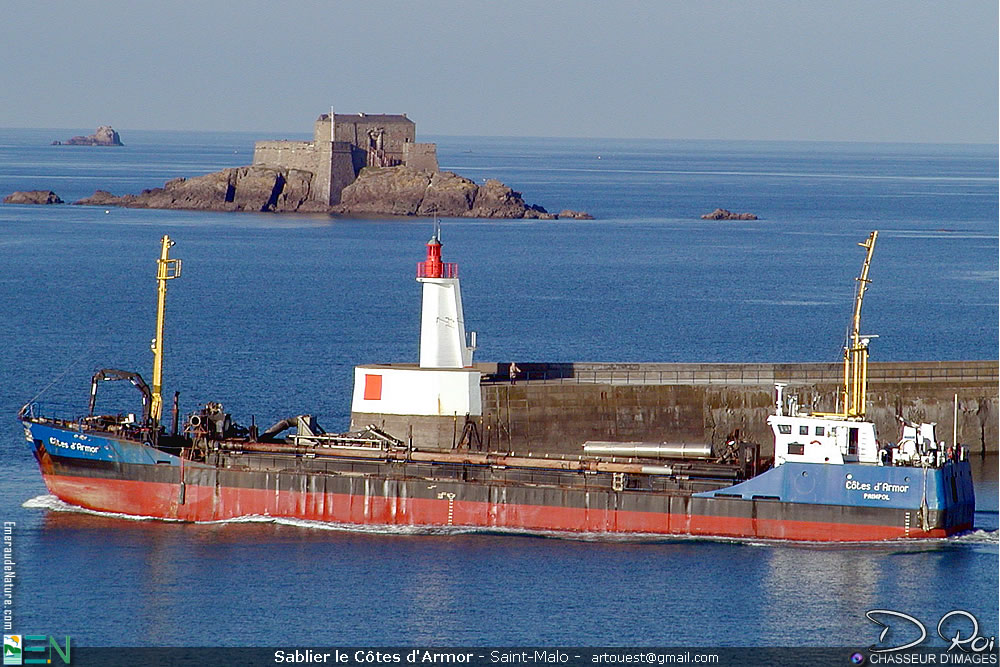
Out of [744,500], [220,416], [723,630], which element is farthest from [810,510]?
[220,416]

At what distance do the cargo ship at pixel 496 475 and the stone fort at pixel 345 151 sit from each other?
128882mm

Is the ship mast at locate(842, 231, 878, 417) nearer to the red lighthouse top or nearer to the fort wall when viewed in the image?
the red lighthouse top

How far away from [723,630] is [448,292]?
14.2 meters

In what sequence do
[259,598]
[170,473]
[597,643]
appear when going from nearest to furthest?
1. [597,643]
2. [259,598]
3. [170,473]

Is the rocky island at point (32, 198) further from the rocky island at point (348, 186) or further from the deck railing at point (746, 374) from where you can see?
the deck railing at point (746, 374)

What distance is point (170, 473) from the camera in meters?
40.0

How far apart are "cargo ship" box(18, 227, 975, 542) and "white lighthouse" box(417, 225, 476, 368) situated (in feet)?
1.65

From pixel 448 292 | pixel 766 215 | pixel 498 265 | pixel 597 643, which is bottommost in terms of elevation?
pixel 597 643

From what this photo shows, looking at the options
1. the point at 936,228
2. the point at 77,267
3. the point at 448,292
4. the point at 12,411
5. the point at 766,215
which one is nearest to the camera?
the point at 448,292

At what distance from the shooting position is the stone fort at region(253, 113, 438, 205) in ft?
559

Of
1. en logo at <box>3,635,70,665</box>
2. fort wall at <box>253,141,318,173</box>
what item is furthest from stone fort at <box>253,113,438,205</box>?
en logo at <box>3,635,70,665</box>

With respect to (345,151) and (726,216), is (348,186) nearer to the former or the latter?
(345,151)

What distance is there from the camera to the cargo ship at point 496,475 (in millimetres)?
37312

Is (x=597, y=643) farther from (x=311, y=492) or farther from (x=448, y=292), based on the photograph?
(x=448, y=292)
